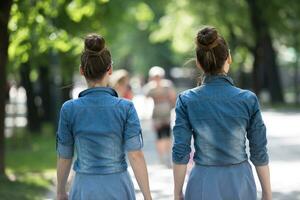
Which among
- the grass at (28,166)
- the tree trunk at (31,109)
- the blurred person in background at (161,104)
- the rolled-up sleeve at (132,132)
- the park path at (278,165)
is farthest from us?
the tree trunk at (31,109)

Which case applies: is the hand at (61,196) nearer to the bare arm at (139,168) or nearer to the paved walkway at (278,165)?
the bare arm at (139,168)

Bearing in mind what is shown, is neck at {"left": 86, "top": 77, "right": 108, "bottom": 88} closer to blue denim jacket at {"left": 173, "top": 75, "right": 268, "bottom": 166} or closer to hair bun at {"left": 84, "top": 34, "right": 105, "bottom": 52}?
hair bun at {"left": 84, "top": 34, "right": 105, "bottom": 52}

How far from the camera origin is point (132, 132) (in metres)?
5.42

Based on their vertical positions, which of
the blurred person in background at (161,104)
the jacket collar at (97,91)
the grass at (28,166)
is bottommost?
the grass at (28,166)

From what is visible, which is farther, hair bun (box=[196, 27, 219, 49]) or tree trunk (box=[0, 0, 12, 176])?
tree trunk (box=[0, 0, 12, 176])

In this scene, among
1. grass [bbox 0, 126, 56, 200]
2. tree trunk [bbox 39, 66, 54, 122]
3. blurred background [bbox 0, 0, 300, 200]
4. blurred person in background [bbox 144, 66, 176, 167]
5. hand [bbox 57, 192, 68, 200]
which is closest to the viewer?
hand [bbox 57, 192, 68, 200]

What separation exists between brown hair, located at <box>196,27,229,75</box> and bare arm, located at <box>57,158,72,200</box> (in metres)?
1.08

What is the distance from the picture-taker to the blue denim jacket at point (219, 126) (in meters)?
5.32

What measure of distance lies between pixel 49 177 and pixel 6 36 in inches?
97.0

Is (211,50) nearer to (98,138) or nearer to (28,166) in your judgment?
(98,138)

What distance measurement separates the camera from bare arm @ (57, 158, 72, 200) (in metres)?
5.54

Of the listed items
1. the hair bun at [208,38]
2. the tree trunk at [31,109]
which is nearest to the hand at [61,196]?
the hair bun at [208,38]

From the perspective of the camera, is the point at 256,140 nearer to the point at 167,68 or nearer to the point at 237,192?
the point at 237,192

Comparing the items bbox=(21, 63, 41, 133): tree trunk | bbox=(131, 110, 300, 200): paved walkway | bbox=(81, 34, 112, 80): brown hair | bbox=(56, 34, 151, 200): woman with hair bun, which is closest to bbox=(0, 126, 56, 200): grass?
bbox=(21, 63, 41, 133): tree trunk
